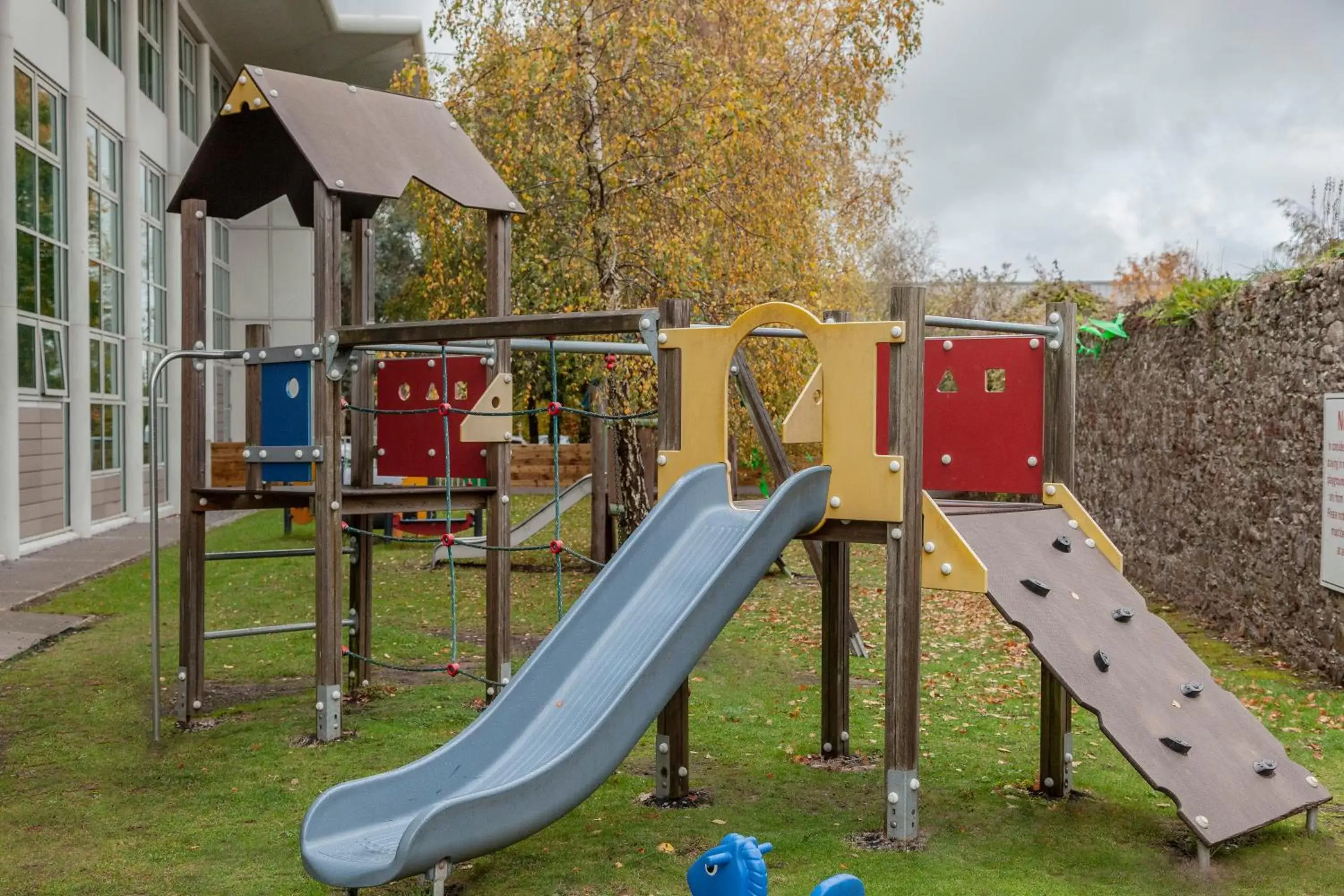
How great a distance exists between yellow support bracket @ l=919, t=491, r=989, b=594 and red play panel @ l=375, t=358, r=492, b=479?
3005 millimetres

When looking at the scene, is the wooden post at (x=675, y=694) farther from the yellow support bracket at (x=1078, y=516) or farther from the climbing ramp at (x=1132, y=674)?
the yellow support bracket at (x=1078, y=516)

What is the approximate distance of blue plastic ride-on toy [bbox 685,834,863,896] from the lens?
3119 millimetres

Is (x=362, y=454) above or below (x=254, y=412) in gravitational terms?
below

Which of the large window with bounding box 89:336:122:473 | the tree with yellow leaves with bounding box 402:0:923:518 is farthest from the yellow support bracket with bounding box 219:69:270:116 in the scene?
the large window with bounding box 89:336:122:473

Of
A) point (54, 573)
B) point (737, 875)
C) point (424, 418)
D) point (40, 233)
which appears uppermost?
point (40, 233)

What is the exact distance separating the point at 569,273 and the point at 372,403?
5.52 m

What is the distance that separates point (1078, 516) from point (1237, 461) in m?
4.76

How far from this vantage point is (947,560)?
14.9ft

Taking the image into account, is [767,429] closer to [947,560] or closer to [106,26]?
[947,560]

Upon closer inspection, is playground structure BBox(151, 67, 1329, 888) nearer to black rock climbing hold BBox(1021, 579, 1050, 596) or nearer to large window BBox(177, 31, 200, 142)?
black rock climbing hold BBox(1021, 579, 1050, 596)

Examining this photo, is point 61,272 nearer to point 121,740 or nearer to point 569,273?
point 569,273

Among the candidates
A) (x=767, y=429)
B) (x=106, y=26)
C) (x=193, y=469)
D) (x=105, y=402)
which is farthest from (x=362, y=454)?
(x=106, y=26)

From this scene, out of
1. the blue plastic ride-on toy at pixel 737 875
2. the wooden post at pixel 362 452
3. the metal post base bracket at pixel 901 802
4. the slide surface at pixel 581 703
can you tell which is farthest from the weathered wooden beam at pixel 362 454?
the blue plastic ride-on toy at pixel 737 875

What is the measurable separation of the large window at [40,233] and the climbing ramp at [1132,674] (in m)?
12.0
